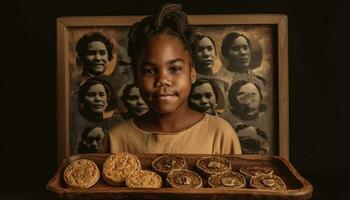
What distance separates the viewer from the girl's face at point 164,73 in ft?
4.01

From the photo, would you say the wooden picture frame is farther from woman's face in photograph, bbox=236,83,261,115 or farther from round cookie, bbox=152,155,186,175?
round cookie, bbox=152,155,186,175

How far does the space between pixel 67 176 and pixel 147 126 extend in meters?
0.31

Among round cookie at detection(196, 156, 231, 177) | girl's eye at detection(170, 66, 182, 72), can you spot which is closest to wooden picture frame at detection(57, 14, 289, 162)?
girl's eye at detection(170, 66, 182, 72)

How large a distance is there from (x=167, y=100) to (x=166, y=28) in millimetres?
200

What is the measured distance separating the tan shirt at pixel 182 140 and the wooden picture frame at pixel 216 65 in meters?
0.06

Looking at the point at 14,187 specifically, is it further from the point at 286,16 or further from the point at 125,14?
the point at 286,16

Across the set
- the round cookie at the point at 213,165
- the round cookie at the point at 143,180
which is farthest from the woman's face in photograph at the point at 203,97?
the round cookie at the point at 143,180

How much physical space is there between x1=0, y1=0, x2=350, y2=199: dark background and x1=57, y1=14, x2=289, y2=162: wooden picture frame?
0.14 feet

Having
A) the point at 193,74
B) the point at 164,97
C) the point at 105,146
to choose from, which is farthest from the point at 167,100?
the point at 105,146

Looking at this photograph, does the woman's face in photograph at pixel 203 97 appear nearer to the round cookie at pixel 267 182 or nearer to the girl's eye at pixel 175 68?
the girl's eye at pixel 175 68

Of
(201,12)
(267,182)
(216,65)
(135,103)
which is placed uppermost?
(201,12)

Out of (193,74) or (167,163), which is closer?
(167,163)

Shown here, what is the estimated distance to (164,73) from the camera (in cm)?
123

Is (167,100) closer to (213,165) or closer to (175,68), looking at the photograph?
(175,68)
